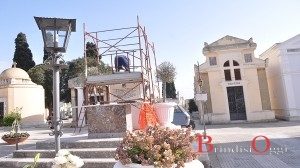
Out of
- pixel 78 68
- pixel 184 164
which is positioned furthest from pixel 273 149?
pixel 78 68

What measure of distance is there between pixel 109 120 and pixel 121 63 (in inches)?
83.7

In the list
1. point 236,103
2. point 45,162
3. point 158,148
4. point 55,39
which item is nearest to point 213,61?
point 236,103

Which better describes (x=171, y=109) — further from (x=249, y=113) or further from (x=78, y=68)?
(x=78, y=68)

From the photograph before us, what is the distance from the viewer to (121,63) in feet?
26.9

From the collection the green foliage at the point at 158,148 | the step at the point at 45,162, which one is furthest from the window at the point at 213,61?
the green foliage at the point at 158,148

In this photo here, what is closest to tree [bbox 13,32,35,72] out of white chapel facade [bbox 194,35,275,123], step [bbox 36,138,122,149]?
white chapel facade [bbox 194,35,275,123]

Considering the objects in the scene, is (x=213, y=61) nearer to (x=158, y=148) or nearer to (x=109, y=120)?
(x=109, y=120)

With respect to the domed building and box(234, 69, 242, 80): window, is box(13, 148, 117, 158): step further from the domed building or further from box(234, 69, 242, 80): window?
the domed building

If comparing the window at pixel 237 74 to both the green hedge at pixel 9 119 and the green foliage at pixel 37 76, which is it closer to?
the green hedge at pixel 9 119

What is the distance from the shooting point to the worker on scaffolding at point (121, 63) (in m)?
8.20

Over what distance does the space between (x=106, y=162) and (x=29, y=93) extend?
931 inches

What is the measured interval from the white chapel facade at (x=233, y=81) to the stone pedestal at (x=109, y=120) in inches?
568

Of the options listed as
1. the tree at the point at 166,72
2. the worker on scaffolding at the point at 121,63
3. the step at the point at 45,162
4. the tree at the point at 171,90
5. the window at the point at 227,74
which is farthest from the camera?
the tree at the point at 171,90

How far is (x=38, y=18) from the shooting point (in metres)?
4.58
